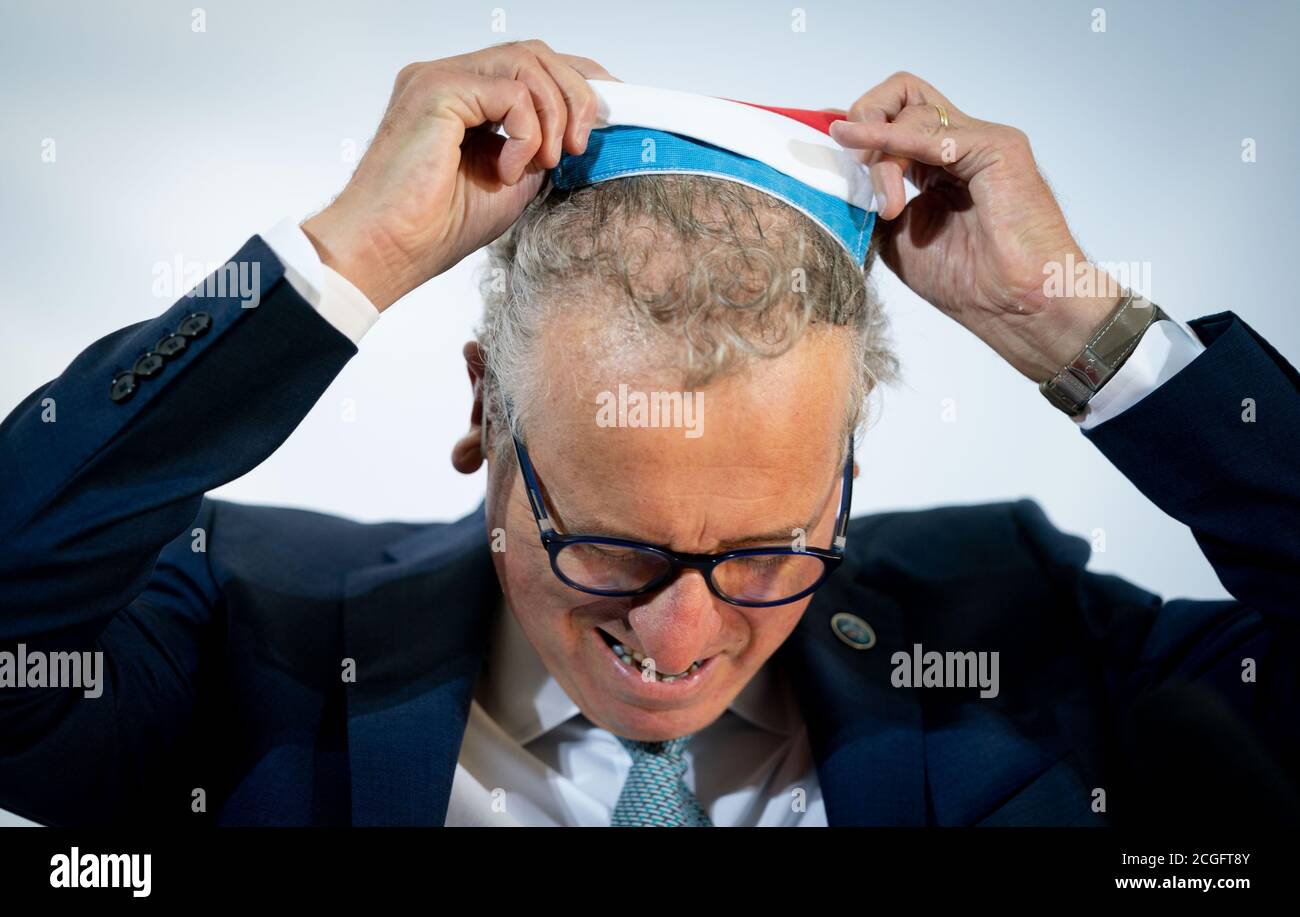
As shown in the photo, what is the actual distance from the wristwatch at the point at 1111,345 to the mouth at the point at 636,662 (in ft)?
2.22

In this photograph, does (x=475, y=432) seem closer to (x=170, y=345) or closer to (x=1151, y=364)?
(x=170, y=345)

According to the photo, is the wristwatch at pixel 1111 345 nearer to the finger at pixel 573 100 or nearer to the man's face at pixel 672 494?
the man's face at pixel 672 494

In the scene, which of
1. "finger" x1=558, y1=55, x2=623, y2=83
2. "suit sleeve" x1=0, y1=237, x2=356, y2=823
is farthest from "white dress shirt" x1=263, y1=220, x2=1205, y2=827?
"finger" x1=558, y1=55, x2=623, y2=83

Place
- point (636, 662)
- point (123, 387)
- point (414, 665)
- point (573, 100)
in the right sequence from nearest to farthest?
point (123, 387) → point (573, 100) → point (636, 662) → point (414, 665)

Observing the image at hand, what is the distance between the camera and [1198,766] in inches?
78.3

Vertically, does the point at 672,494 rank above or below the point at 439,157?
below

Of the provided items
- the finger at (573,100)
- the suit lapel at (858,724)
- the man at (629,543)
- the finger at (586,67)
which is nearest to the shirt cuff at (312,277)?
the man at (629,543)

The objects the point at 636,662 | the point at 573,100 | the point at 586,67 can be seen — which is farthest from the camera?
the point at 636,662

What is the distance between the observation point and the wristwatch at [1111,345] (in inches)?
68.6

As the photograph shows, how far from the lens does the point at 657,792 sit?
1963 millimetres

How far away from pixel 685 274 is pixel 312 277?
Result: 47 cm

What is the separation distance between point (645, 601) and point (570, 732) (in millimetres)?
503

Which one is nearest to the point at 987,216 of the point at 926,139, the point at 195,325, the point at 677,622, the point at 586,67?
the point at 926,139

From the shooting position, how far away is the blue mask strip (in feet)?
5.49
